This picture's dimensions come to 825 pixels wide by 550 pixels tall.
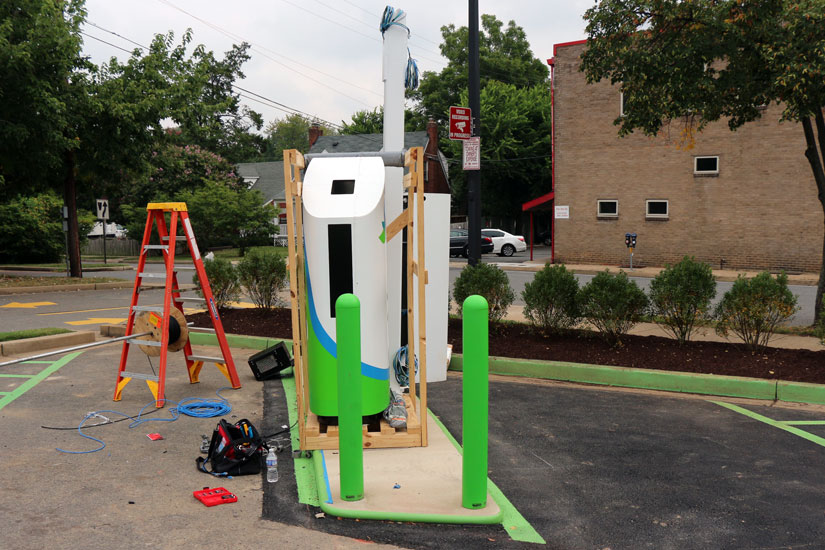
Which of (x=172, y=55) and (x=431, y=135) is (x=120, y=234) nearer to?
(x=431, y=135)

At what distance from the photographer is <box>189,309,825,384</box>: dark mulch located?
7391mm

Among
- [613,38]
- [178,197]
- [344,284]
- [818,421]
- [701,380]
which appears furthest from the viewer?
[178,197]

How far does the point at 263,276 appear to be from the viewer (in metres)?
11.0

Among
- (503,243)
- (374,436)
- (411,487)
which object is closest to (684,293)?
(374,436)

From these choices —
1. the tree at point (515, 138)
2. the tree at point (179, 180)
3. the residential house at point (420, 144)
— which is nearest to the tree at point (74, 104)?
the tree at point (179, 180)

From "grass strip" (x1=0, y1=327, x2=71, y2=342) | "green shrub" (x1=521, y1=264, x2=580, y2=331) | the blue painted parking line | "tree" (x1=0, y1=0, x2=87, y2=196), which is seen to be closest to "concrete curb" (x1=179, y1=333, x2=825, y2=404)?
the blue painted parking line

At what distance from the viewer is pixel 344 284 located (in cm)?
525

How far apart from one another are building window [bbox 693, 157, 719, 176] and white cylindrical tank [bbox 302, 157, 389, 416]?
21979mm

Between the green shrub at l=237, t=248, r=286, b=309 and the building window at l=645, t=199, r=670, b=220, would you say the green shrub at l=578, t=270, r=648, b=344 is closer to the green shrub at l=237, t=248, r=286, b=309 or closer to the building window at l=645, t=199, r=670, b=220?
the green shrub at l=237, t=248, r=286, b=309

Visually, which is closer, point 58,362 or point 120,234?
point 58,362

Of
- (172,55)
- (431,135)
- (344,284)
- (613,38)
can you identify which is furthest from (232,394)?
(431,135)

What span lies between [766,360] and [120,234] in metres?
54.4

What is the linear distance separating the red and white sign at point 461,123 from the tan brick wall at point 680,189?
524 inches

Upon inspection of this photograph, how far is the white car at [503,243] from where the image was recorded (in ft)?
117
